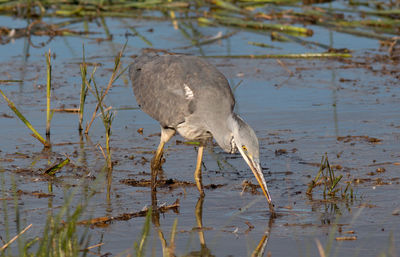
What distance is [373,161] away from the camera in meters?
7.04

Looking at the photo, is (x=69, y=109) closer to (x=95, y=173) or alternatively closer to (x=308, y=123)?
(x=95, y=173)

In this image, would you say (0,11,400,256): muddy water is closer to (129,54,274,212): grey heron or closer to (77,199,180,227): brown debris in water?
(77,199,180,227): brown debris in water

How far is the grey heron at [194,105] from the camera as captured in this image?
5977mm

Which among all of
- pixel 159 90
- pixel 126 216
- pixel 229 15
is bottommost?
pixel 229 15

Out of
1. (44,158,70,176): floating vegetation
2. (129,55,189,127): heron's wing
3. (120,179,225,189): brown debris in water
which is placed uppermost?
(129,55,189,127): heron's wing

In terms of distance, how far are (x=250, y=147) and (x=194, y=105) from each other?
88 centimetres

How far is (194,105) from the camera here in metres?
6.46

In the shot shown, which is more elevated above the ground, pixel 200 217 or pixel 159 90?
pixel 159 90

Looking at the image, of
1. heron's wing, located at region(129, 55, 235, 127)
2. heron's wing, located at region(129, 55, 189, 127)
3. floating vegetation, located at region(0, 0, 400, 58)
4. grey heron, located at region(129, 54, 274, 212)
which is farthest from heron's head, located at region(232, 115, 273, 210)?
floating vegetation, located at region(0, 0, 400, 58)

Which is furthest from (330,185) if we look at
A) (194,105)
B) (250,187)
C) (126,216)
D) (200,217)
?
(126,216)

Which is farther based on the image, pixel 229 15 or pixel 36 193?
pixel 229 15

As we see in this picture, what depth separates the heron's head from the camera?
5.75 meters

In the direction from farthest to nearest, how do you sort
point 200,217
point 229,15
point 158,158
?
point 229,15, point 158,158, point 200,217

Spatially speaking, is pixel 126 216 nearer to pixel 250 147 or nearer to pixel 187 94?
pixel 250 147
